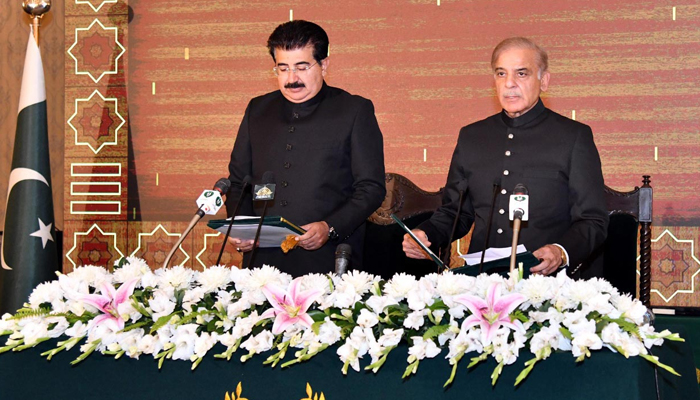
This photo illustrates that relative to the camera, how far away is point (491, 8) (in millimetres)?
5418

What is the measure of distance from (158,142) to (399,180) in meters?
2.40

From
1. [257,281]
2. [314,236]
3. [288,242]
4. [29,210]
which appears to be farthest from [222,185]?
[29,210]

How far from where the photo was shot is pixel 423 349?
4.94 feet

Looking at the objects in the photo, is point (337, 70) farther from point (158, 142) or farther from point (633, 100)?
point (633, 100)

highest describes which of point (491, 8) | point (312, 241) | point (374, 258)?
point (491, 8)

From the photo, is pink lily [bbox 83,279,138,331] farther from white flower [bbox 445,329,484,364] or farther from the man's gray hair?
the man's gray hair

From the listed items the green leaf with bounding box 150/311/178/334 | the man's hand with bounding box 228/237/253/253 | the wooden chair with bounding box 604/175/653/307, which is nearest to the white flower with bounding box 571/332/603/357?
the green leaf with bounding box 150/311/178/334

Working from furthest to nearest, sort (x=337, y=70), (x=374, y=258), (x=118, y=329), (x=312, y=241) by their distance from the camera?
(x=337, y=70) → (x=374, y=258) → (x=312, y=241) → (x=118, y=329)

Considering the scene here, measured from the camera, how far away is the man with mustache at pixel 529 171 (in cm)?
257

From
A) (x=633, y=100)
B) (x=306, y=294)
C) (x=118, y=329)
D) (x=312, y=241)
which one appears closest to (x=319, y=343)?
(x=306, y=294)

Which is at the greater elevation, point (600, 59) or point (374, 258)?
point (600, 59)

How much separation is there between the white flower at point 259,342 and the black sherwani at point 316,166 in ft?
3.79

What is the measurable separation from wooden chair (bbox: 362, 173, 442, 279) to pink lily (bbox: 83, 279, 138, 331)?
89.9 inches

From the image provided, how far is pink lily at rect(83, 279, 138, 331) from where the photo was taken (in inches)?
68.4
